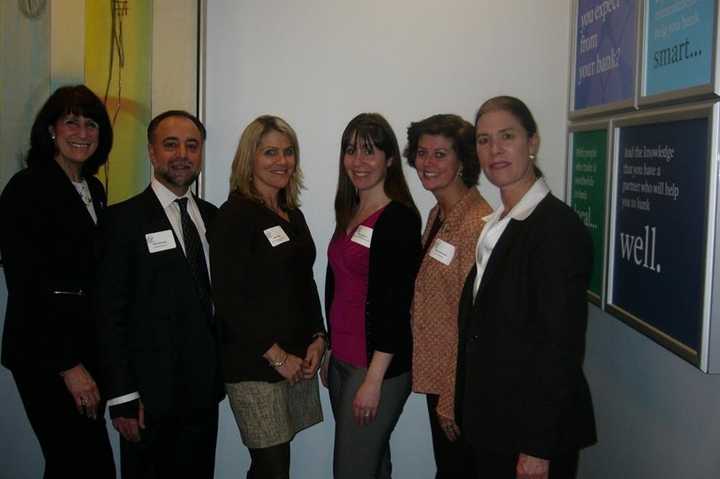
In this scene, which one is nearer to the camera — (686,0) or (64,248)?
(686,0)

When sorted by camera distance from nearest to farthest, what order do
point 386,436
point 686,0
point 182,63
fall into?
point 686,0
point 386,436
point 182,63

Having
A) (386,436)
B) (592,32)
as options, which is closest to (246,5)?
(592,32)

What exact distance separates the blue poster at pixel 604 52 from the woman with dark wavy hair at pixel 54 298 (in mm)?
1920

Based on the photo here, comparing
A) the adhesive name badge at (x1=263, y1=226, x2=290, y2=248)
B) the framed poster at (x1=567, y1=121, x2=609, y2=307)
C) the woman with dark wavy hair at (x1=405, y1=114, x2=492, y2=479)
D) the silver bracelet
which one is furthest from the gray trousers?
the framed poster at (x1=567, y1=121, x2=609, y2=307)

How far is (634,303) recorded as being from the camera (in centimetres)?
203

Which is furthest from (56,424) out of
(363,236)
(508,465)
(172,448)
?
(508,465)

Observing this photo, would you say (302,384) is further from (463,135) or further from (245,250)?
(463,135)

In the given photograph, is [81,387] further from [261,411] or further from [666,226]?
[666,226]

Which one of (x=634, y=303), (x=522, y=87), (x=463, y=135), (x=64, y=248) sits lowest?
(x=634, y=303)

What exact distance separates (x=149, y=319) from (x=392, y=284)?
830 millimetres

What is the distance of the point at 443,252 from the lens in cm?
208

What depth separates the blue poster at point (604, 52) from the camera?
2.11 metres

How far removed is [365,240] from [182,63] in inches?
51.2

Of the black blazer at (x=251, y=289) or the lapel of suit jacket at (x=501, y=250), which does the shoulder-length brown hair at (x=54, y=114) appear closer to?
the black blazer at (x=251, y=289)
